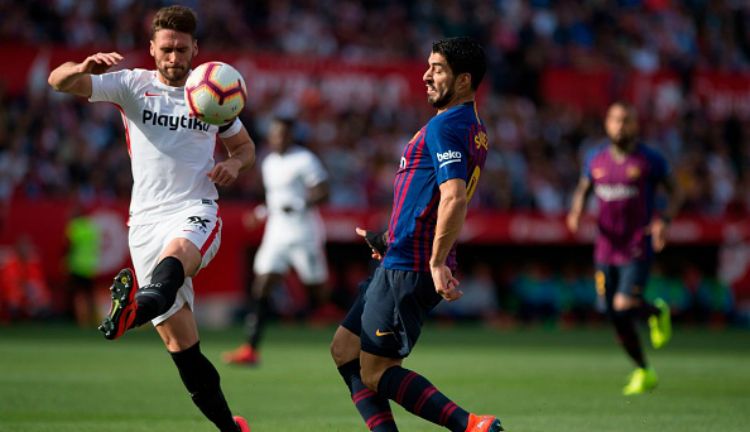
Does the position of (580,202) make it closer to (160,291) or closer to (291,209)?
(291,209)

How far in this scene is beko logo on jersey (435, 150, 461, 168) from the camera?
240 inches

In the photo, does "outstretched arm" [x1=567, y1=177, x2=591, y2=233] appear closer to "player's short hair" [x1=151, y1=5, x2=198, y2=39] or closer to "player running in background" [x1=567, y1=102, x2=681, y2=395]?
"player running in background" [x1=567, y1=102, x2=681, y2=395]

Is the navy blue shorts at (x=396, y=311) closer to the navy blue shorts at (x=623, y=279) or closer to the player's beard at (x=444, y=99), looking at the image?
the player's beard at (x=444, y=99)

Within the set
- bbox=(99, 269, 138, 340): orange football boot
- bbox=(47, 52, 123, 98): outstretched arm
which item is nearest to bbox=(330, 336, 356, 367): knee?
bbox=(99, 269, 138, 340): orange football boot

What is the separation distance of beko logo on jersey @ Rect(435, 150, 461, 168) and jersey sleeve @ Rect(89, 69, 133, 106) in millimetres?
2101

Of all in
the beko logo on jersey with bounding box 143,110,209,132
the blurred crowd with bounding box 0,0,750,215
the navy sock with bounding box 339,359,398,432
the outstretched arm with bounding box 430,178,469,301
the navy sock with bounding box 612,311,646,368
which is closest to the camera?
the outstretched arm with bounding box 430,178,469,301

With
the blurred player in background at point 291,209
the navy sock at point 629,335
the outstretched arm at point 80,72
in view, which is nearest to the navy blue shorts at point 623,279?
the navy sock at point 629,335

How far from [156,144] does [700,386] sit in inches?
260

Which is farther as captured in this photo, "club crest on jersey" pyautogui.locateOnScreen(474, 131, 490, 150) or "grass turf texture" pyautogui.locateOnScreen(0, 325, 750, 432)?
"grass turf texture" pyautogui.locateOnScreen(0, 325, 750, 432)

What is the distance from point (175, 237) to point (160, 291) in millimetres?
568

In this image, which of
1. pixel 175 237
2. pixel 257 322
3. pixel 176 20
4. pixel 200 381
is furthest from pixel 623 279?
pixel 176 20

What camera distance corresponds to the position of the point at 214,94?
6.71 metres

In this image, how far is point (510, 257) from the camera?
24.9 meters

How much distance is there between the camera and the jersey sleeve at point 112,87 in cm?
697
